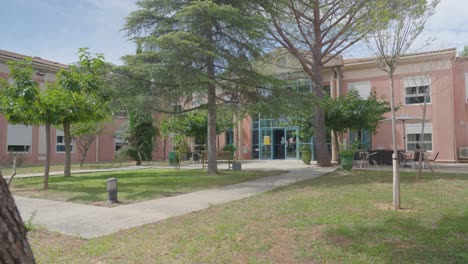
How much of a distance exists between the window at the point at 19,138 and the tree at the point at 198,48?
1605 centimetres

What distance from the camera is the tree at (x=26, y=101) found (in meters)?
9.52

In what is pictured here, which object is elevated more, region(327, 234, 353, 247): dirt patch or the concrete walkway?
region(327, 234, 353, 247): dirt patch

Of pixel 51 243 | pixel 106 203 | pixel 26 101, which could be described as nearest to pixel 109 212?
pixel 106 203

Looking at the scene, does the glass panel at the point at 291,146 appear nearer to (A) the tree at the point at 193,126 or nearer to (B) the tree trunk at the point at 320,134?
(A) the tree at the point at 193,126

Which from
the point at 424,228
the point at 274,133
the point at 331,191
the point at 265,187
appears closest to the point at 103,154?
the point at 274,133

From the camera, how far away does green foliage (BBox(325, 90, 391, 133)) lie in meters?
17.8

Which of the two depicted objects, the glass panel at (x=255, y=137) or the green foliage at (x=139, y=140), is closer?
the green foliage at (x=139, y=140)

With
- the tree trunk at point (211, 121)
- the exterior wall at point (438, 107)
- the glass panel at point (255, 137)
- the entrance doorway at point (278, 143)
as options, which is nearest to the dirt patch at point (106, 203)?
the tree trunk at point (211, 121)

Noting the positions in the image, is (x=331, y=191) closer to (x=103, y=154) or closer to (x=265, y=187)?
(x=265, y=187)

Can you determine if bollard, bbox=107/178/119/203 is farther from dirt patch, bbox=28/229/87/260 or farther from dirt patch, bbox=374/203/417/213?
dirt patch, bbox=374/203/417/213

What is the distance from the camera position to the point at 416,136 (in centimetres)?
2339

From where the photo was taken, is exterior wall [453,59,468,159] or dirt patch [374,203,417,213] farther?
exterior wall [453,59,468,159]

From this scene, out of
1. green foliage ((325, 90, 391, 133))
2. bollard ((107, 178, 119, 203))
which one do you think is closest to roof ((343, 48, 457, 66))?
green foliage ((325, 90, 391, 133))

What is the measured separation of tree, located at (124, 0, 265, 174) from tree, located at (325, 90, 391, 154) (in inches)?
235
